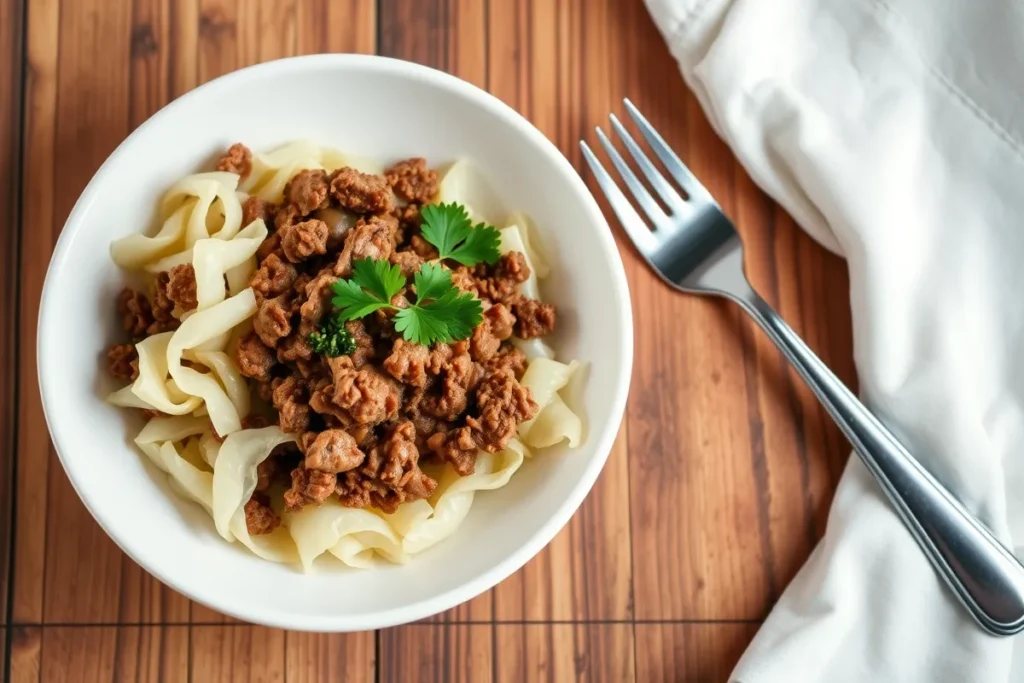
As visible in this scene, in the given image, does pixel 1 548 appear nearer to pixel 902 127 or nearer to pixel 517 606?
pixel 517 606

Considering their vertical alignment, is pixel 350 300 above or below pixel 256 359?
above

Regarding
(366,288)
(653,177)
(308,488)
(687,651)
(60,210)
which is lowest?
(687,651)

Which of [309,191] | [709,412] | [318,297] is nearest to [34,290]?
[309,191]

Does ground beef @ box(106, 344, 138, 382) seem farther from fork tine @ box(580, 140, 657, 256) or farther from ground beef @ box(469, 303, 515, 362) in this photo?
fork tine @ box(580, 140, 657, 256)

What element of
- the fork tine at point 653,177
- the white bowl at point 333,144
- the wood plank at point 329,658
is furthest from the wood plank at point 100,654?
the fork tine at point 653,177

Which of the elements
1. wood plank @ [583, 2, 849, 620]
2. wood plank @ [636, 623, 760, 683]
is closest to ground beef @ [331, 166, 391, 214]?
wood plank @ [583, 2, 849, 620]

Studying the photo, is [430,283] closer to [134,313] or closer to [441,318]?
[441,318]
